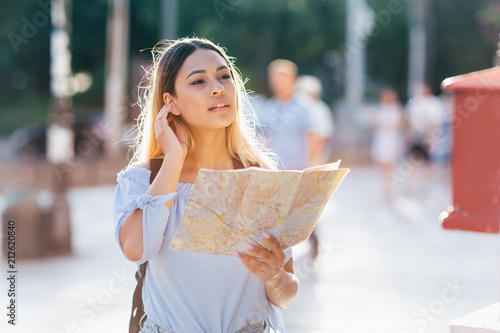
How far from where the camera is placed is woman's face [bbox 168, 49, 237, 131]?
7.55ft

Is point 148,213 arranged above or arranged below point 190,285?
above

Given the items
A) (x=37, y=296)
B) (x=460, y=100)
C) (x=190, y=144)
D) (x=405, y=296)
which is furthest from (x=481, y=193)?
(x=37, y=296)

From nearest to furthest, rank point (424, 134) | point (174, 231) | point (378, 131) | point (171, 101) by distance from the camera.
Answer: point (174, 231)
point (171, 101)
point (378, 131)
point (424, 134)

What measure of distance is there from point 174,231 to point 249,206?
392 mm

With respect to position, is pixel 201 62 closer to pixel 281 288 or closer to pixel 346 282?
pixel 281 288

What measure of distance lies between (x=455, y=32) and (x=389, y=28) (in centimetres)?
336

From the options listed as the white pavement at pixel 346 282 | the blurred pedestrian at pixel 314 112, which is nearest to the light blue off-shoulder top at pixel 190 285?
the white pavement at pixel 346 282

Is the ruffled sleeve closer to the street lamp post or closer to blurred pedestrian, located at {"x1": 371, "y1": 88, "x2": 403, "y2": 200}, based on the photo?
the street lamp post

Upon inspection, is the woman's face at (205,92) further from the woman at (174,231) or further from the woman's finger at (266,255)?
the woman's finger at (266,255)

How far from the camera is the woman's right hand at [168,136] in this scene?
2.24 m

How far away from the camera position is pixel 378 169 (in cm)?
2170

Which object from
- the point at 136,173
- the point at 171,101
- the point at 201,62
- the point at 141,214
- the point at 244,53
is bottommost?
the point at 141,214

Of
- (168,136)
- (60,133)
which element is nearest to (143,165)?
(168,136)

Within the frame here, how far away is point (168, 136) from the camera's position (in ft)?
7.47
